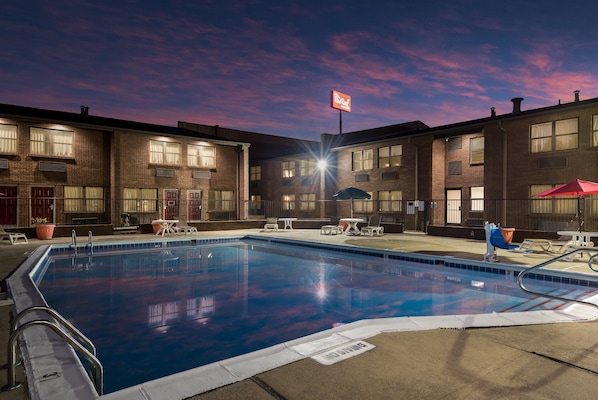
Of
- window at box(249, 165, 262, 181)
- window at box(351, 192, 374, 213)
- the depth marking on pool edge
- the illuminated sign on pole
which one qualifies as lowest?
the depth marking on pool edge

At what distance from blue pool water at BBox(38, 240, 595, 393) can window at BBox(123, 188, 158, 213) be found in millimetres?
9228

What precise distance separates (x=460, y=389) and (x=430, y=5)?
15547 millimetres

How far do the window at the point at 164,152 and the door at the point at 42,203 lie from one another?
577 centimetres

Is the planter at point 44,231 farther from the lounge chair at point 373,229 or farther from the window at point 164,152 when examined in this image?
the lounge chair at point 373,229

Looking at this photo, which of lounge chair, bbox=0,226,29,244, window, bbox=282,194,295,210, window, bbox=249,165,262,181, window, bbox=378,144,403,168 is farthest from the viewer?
window, bbox=249,165,262,181

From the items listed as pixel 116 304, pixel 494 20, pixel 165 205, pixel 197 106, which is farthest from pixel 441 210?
pixel 197 106

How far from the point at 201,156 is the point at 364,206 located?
12016mm

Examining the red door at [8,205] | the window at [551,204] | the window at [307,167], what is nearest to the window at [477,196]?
the window at [551,204]

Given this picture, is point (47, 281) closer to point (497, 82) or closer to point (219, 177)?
point (219, 177)

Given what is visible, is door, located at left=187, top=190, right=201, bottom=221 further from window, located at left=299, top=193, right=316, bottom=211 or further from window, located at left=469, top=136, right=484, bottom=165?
window, located at left=469, top=136, right=484, bottom=165

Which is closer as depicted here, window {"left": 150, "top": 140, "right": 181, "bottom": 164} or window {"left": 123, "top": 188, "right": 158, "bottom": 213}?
window {"left": 123, "top": 188, "right": 158, "bottom": 213}

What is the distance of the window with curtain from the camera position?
23969 mm

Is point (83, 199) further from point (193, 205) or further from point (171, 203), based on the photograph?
point (193, 205)

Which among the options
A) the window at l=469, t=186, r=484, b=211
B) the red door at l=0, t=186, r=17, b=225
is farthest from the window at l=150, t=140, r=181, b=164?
the window at l=469, t=186, r=484, b=211
